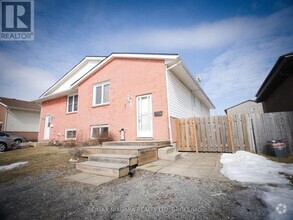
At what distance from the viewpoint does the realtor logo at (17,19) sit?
306 inches

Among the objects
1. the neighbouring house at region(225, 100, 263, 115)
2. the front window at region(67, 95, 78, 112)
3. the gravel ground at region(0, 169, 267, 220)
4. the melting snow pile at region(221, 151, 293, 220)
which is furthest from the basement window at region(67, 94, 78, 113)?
the neighbouring house at region(225, 100, 263, 115)

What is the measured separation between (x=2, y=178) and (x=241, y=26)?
13.3 meters

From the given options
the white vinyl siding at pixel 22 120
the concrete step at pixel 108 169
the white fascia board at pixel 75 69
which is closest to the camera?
the concrete step at pixel 108 169

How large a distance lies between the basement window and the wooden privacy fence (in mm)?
9534

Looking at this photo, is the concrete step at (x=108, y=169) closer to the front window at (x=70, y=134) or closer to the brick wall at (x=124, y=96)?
the brick wall at (x=124, y=96)

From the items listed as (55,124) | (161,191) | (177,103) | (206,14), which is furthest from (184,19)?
(55,124)

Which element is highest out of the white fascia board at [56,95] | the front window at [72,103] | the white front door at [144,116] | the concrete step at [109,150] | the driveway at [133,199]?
the white fascia board at [56,95]

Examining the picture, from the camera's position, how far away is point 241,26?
27.7 feet

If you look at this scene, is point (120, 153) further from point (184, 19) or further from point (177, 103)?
point (184, 19)

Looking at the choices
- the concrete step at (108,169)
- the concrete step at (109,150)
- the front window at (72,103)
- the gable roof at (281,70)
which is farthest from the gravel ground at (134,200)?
the front window at (72,103)

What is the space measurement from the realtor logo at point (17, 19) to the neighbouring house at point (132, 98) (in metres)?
4.19

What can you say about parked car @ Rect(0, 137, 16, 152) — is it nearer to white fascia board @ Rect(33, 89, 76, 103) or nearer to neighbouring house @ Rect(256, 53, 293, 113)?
white fascia board @ Rect(33, 89, 76, 103)

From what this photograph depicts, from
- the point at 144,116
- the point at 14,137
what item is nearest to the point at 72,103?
the point at 14,137

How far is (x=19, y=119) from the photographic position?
2027cm
